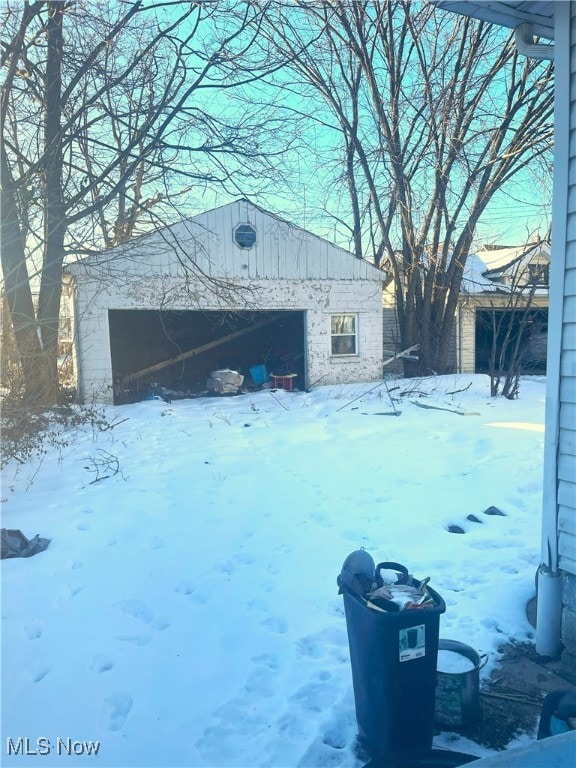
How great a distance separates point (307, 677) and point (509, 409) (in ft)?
28.3

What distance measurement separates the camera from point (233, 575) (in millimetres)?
4586

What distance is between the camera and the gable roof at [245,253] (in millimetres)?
13945

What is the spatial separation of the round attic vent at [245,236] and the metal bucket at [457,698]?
13.3 meters

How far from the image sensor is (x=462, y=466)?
7098 mm

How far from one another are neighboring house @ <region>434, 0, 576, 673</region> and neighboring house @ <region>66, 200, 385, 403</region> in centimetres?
935

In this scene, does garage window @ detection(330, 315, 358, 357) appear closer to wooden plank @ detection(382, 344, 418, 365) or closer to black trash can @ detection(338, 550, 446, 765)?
wooden plank @ detection(382, 344, 418, 365)

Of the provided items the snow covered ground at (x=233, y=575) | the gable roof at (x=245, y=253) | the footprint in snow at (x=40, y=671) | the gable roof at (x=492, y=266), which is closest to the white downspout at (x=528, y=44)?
the snow covered ground at (x=233, y=575)

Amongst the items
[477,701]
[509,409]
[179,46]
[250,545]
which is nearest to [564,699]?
[477,701]

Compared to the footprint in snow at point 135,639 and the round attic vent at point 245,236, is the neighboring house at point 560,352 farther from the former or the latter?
the round attic vent at point 245,236

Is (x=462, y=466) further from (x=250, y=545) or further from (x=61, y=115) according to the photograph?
(x=61, y=115)

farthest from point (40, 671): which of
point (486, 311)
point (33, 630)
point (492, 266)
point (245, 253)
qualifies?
point (492, 266)

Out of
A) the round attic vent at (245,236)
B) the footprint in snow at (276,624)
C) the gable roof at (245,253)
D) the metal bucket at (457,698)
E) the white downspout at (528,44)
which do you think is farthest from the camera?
the round attic vent at (245,236)

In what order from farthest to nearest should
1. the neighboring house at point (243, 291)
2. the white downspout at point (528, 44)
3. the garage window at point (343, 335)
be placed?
the garage window at point (343, 335)
the neighboring house at point (243, 291)
the white downspout at point (528, 44)

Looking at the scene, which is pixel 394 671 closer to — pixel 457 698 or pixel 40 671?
pixel 457 698
